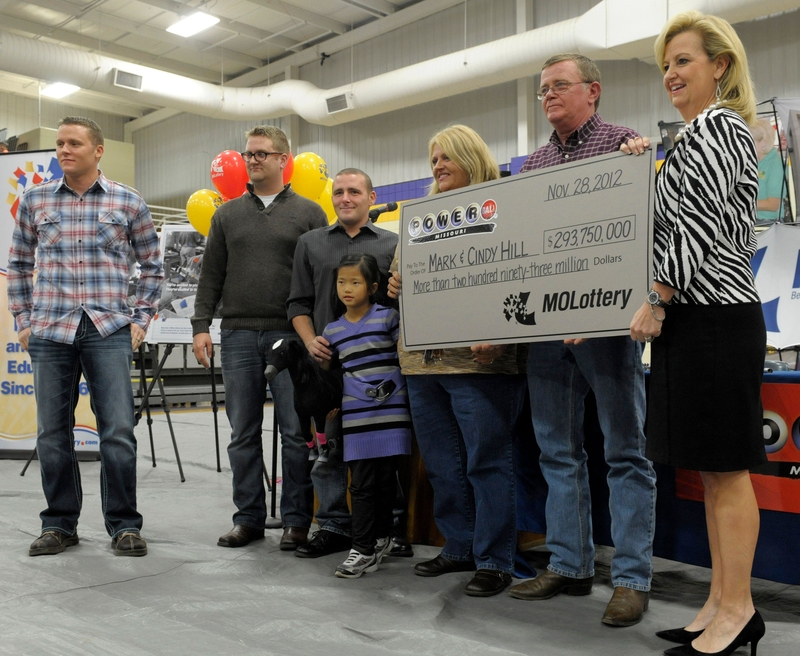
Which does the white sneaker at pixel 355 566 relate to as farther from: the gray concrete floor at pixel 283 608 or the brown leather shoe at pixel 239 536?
the brown leather shoe at pixel 239 536

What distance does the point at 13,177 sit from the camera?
5234 mm

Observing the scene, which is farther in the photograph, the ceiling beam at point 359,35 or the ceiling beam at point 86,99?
the ceiling beam at point 86,99

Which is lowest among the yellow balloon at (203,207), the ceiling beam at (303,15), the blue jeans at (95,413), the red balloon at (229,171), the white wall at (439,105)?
the blue jeans at (95,413)

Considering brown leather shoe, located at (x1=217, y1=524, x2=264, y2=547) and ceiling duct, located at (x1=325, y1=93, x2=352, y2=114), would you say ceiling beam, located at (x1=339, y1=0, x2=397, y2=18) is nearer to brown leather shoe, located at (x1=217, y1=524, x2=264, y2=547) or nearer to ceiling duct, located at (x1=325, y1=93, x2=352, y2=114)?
ceiling duct, located at (x1=325, y1=93, x2=352, y2=114)

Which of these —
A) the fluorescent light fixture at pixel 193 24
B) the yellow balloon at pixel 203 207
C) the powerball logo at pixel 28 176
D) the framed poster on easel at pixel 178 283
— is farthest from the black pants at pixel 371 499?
the fluorescent light fixture at pixel 193 24

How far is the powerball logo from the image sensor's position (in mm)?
5191

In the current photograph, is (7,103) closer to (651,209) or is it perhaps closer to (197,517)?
(197,517)

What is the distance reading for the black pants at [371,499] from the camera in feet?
8.66

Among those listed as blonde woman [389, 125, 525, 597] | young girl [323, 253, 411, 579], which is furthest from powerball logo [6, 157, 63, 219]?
blonde woman [389, 125, 525, 597]

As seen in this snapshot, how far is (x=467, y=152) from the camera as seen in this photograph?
252 cm

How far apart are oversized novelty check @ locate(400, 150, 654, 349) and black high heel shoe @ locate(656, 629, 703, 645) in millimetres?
783

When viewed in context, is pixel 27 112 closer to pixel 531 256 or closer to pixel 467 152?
pixel 467 152

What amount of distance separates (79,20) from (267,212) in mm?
11571

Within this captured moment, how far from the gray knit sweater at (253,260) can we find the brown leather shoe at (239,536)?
0.82 meters
